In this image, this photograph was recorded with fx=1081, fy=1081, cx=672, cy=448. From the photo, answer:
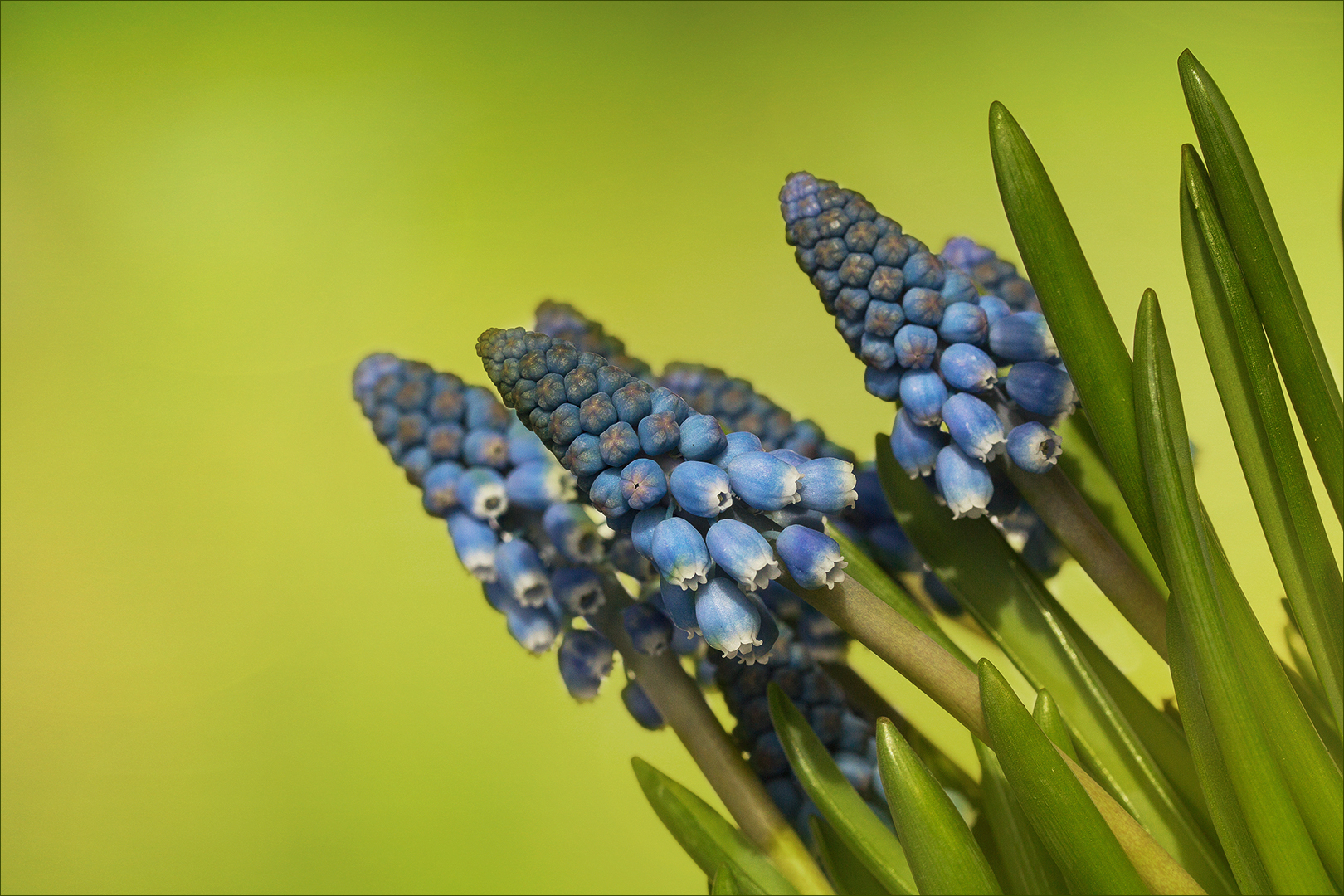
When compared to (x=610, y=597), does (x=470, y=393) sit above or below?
above

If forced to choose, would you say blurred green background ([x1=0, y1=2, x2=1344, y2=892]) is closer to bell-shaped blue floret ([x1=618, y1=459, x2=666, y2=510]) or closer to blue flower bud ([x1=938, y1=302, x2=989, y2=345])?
blue flower bud ([x1=938, y1=302, x2=989, y2=345])

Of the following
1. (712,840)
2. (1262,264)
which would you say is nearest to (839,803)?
(712,840)

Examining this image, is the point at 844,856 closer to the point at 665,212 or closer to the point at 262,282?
the point at 665,212

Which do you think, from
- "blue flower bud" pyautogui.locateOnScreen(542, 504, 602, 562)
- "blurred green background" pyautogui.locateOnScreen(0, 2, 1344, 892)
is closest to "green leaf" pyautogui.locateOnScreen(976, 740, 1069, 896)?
"blue flower bud" pyautogui.locateOnScreen(542, 504, 602, 562)

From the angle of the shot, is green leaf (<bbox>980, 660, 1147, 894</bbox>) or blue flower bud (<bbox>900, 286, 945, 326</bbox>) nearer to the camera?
Result: green leaf (<bbox>980, 660, 1147, 894</bbox>)

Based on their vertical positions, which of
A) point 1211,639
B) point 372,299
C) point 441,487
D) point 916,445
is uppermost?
point 372,299

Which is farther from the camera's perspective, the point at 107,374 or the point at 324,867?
the point at 107,374

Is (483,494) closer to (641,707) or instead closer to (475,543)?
(475,543)

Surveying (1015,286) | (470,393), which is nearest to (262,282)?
(470,393)
